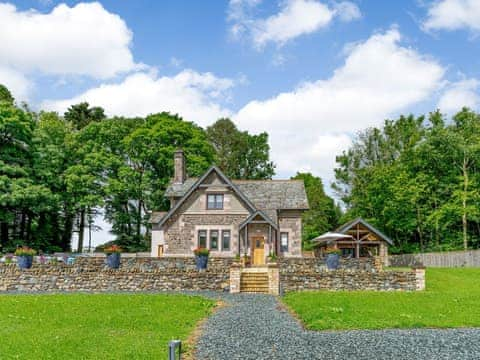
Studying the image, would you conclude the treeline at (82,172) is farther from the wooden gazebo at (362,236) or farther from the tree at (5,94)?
the wooden gazebo at (362,236)

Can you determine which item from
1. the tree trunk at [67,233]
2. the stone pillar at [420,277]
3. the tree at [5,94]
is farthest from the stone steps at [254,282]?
the tree at [5,94]

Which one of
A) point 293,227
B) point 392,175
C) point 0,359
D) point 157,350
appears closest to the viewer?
point 0,359

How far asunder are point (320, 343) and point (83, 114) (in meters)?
52.2

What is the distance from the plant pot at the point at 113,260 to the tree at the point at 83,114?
35420mm

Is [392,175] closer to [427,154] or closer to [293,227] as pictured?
[427,154]

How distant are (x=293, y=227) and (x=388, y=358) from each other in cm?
2516

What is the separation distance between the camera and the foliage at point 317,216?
57.8m

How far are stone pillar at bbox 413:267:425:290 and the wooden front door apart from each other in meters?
12.9

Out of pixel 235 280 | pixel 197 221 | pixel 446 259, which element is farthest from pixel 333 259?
pixel 446 259

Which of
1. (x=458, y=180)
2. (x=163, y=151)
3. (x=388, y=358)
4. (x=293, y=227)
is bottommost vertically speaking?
(x=388, y=358)

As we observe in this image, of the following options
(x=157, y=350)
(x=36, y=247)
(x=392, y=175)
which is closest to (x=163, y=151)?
(x=36, y=247)

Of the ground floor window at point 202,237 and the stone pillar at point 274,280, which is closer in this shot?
the stone pillar at point 274,280

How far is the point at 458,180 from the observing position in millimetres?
43344

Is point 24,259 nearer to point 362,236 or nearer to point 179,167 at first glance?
point 179,167
